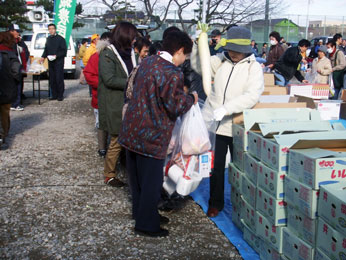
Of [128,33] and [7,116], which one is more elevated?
[128,33]

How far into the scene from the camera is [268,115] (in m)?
3.49

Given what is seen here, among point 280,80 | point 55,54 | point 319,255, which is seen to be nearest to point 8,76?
point 280,80

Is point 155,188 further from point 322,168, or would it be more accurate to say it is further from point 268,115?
point 322,168

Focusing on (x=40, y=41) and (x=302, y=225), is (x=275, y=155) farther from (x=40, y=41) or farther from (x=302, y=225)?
(x=40, y=41)

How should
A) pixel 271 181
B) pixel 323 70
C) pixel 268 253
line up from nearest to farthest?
pixel 271 181 < pixel 268 253 < pixel 323 70

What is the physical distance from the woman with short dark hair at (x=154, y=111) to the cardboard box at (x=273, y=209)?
86 centimetres

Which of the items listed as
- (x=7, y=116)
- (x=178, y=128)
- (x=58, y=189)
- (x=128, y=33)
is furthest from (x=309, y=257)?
(x=7, y=116)

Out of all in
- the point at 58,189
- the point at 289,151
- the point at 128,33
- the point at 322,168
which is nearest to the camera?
the point at 322,168

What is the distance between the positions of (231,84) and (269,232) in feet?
4.43

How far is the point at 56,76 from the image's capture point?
11164 mm

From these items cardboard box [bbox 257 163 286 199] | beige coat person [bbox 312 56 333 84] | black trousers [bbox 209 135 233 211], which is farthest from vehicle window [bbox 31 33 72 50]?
cardboard box [bbox 257 163 286 199]

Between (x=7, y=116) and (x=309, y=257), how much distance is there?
543cm

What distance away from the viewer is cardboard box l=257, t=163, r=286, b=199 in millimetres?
2865

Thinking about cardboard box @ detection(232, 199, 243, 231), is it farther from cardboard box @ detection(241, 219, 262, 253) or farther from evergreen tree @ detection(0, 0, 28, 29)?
evergreen tree @ detection(0, 0, 28, 29)
